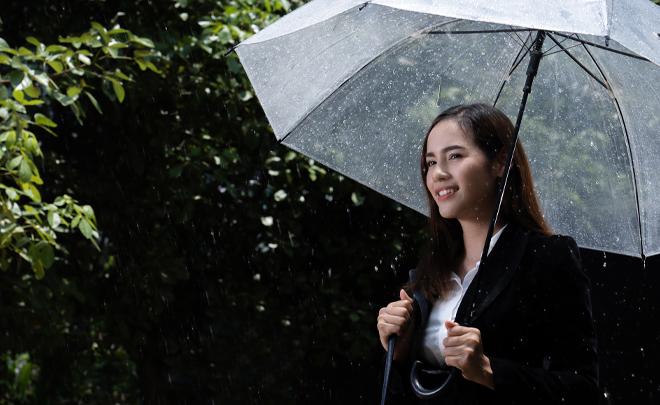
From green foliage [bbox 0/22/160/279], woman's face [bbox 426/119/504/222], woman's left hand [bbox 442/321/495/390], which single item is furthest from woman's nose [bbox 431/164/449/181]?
green foliage [bbox 0/22/160/279]

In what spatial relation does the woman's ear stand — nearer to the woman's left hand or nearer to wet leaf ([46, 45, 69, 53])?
the woman's left hand

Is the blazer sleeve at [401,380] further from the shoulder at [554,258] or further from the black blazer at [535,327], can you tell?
the shoulder at [554,258]

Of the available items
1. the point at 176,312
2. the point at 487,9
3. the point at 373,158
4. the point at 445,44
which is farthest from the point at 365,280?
the point at 487,9

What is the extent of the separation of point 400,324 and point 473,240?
0.33 m

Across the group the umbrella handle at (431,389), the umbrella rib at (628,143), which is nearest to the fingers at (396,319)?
the umbrella handle at (431,389)

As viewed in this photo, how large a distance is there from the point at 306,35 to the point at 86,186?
6.80 feet

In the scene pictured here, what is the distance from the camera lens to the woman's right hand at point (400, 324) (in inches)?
68.5

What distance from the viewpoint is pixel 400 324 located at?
1735 millimetres

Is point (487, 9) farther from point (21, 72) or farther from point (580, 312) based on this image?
point (21, 72)

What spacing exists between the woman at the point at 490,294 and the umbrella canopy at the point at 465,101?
0.37 m

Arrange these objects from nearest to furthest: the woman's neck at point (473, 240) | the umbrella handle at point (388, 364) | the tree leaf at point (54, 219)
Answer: the umbrella handle at point (388, 364) < the woman's neck at point (473, 240) < the tree leaf at point (54, 219)

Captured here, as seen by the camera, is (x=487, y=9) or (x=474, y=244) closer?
(x=487, y=9)

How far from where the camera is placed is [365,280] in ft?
12.6

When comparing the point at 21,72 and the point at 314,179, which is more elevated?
the point at 21,72
